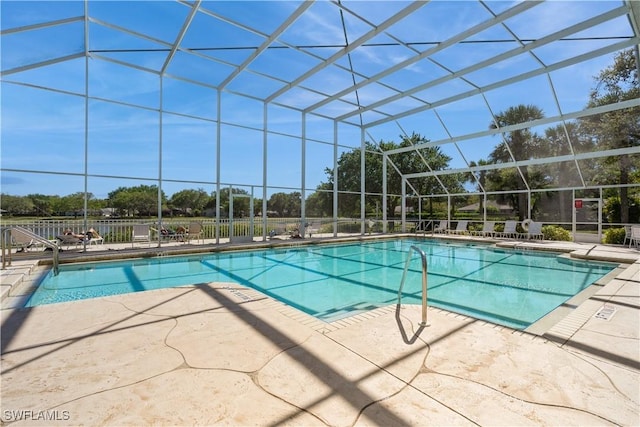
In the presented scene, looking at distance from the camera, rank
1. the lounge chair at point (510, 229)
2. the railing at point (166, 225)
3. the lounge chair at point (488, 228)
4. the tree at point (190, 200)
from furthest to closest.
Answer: the lounge chair at point (488, 228), the lounge chair at point (510, 229), the tree at point (190, 200), the railing at point (166, 225)

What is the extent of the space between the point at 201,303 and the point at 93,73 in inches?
A: 309

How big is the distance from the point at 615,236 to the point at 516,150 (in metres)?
4.18

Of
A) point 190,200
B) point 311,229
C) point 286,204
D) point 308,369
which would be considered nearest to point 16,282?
point 308,369

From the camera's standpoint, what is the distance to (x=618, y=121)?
8.98 m

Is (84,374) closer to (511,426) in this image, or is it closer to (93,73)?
(511,426)

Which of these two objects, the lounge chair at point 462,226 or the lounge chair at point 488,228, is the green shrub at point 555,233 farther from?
the lounge chair at point 462,226

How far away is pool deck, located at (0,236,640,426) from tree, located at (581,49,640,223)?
26.4 ft

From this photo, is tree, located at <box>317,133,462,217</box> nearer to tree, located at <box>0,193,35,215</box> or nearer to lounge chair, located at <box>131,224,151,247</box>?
lounge chair, located at <box>131,224,151,247</box>

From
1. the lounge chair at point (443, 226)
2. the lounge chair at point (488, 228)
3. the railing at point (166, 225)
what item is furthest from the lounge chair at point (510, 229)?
the railing at point (166, 225)

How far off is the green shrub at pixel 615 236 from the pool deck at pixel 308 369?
9637mm

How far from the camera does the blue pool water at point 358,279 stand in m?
4.63

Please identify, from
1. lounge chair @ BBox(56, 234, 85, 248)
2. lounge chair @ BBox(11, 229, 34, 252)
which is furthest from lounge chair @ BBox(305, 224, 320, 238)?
lounge chair @ BBox(11, 229, 34, 252)

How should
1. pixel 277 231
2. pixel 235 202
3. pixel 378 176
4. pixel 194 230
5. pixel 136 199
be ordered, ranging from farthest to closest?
pixel 378 176
pixel 277 231
pixel 235 202
pixel 136 199
pixel 194 230

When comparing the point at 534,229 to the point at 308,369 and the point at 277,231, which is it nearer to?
the point at 277,231
